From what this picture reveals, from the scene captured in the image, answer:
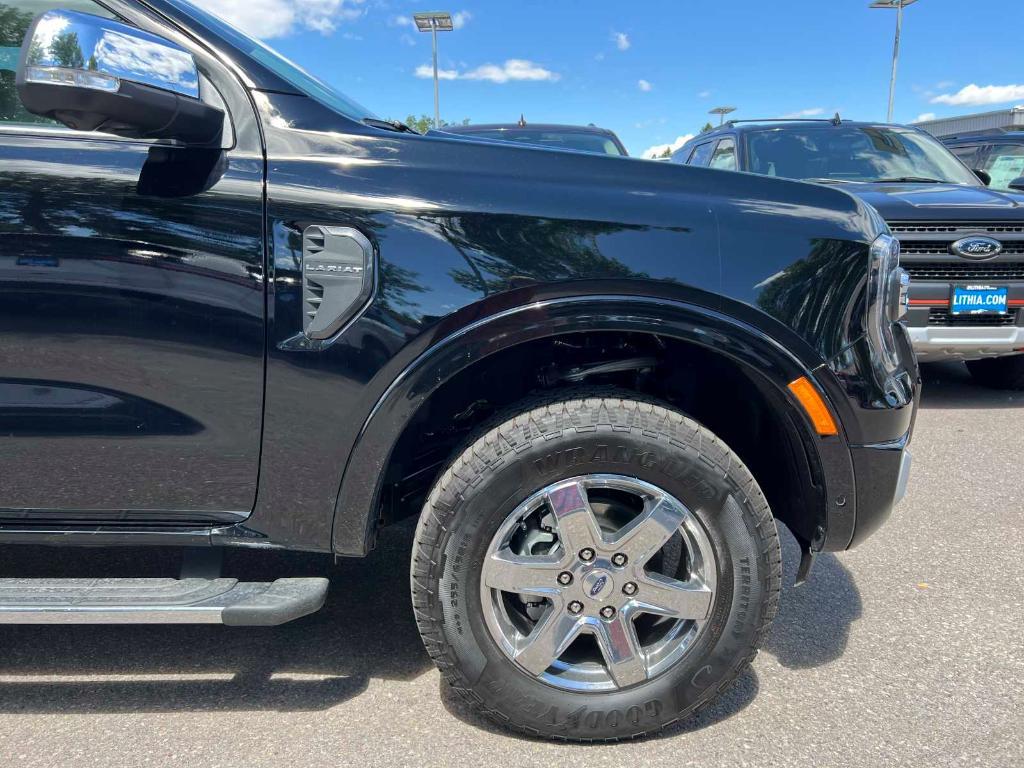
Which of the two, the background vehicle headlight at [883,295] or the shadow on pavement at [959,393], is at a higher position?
the background vehicle headlight at [883,295]

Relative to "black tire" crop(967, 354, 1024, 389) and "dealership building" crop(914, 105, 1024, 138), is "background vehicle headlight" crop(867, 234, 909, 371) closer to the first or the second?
"black tire" crop(967, 354, 1024, 389)

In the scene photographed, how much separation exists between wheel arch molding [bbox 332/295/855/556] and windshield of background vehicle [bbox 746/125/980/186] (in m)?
4.29

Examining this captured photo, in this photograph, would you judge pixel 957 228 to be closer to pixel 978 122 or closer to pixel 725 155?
pixel 725 155

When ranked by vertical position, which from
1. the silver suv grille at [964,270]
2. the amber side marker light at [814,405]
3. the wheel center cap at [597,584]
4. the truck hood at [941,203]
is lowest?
the wheel center cap at [597,584]

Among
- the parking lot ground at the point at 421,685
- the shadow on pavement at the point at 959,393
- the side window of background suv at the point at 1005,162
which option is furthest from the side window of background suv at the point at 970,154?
the parking lot ground at the point at 421,685

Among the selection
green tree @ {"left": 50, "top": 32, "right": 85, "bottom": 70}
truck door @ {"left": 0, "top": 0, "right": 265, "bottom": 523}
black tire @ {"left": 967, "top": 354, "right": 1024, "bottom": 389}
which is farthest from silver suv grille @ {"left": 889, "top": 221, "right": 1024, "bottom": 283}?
green tree @ {"left": 50, "top": 32, "right": 85, "bottom": 70}

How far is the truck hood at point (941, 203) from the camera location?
4.83 meters

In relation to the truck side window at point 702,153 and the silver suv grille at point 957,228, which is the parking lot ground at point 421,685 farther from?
the truck side window at point 702,153

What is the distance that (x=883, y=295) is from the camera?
6.39ft

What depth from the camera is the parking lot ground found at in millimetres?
1942

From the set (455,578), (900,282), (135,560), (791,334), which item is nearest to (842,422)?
(791,334)

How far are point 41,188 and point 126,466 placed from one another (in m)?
0.69

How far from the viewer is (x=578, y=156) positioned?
190 centimetres

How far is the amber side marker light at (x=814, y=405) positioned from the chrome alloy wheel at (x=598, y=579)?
1.32 feet
